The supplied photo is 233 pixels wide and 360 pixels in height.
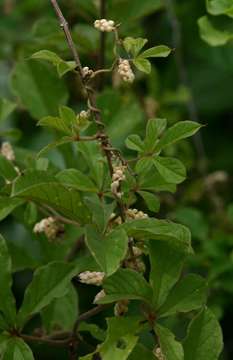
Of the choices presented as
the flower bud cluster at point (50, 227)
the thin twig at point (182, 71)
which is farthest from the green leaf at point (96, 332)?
the thin twig at point (182, 71)

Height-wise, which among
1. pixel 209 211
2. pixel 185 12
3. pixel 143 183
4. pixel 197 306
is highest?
pixel 143 183

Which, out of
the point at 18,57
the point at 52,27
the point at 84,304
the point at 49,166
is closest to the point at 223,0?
the point at 49,166

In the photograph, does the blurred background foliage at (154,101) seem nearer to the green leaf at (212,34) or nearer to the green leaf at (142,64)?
the green leaf at (212,34)

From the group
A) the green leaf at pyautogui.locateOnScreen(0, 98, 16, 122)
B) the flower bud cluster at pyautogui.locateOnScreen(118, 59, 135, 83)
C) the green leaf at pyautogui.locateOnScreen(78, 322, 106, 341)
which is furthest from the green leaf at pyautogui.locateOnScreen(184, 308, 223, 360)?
the green leaf at pyautogui.locateOnScreen(0, 98, 16, 122)

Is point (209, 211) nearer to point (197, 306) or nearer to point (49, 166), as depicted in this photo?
point (49, 166)

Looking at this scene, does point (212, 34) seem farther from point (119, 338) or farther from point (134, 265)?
point (119, 338)

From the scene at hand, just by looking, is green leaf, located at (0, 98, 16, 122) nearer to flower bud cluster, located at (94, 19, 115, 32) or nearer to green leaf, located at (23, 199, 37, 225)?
green leaf, located at (23, 199, 37, 225)

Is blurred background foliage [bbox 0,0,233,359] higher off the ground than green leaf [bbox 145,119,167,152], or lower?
lower
